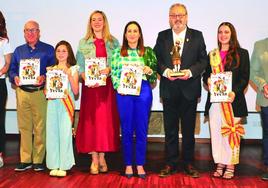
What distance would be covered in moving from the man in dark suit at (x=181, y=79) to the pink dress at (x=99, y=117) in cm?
56

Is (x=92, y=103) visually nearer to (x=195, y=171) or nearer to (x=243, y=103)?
(x=195, y=171)

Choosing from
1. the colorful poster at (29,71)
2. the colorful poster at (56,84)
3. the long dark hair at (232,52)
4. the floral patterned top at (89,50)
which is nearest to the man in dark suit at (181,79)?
the long dark hair at (232,52)

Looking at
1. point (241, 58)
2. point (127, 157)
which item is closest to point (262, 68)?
point (241, 58)

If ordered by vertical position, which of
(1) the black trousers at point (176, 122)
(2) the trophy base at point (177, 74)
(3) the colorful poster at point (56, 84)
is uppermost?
(2) the trophy base at point (177, 74)

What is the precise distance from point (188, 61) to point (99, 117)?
1.09m

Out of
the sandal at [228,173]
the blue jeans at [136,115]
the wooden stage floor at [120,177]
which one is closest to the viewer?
the wooden stage floor at [120,177]

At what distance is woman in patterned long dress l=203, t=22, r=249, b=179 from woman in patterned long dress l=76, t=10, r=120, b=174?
102 cm

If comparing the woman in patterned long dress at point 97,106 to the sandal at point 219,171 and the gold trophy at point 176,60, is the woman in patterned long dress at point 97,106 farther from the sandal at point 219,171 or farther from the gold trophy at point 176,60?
the sandal at point 219,171

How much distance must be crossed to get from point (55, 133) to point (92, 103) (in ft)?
1.62

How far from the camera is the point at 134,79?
12.9 ft

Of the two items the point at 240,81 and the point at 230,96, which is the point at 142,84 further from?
the point at 240,81

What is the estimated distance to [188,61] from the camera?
13.2 feet

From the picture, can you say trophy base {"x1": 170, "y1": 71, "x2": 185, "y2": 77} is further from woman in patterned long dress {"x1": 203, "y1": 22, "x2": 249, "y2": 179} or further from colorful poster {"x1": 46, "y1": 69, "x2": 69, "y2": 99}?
colorful poster {"x1": 46, "y1": 69, "x2": 69, "y2": 99}

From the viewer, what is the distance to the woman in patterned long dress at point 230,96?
3992mm
